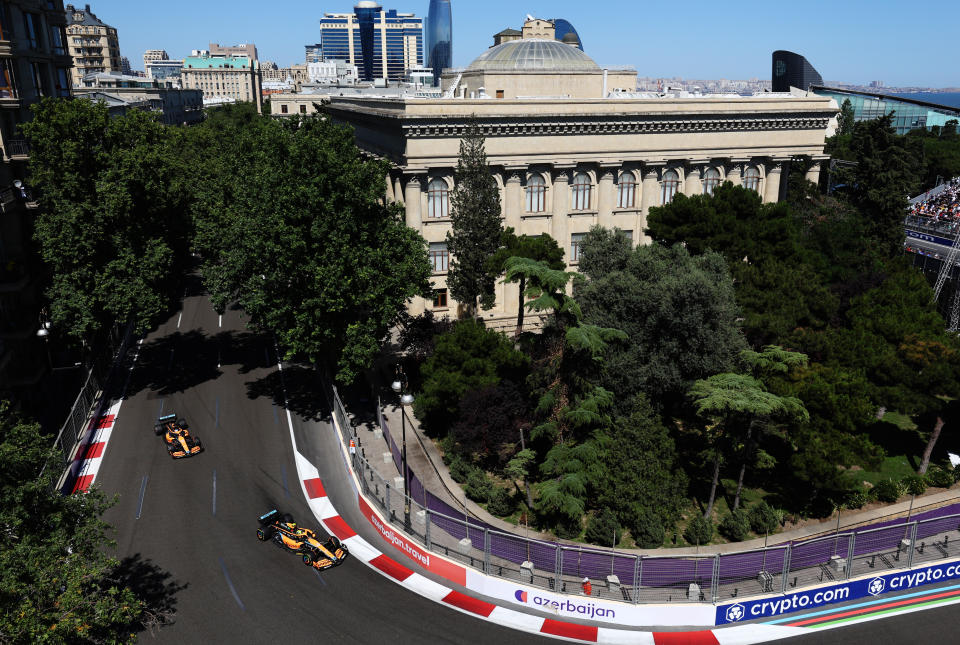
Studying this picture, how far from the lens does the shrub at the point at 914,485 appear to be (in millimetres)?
34531

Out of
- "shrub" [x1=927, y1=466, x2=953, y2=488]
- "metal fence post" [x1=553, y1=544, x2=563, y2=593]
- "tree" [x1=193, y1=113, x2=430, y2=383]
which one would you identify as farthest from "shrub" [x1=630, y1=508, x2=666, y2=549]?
"tree" [x1=193, y1=113, x2=430, y2=383]

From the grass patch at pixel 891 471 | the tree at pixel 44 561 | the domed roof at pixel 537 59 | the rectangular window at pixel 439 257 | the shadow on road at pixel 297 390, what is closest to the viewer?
the tree at pixel 44 561

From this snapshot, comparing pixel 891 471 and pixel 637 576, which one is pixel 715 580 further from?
pixel 891 471

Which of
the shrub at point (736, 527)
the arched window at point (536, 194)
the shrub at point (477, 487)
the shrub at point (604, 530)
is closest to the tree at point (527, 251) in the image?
the arched window at point (536, 194)

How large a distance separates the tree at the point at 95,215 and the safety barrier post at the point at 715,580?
35.3 m

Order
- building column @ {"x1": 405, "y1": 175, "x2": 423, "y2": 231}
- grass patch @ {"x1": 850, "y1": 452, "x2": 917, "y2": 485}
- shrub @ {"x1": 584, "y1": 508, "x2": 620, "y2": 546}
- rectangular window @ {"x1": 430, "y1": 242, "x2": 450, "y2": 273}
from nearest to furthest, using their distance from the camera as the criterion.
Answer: shrub @ {"x1": 584, "y1": 508, "x2": 620, "y2": 546}, grass patch @ {"x1": 850, "y1": 452, "x2": 917, "y2": 485}, building column @ {"x1": 405, "y1": 175, "x2": 423, "y2": 231}, rectangular window @ {"x1": 430, "y1": 242, "x2": 450, "y2": 273}

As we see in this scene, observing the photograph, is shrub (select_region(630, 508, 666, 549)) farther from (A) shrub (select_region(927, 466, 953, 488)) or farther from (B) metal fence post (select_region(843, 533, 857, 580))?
(A) shrub (select_region(927, 466, 953, 488))

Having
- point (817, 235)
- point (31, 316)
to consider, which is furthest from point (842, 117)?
point (31, 316)

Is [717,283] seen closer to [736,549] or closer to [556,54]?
[736,549]

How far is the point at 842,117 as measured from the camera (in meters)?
124

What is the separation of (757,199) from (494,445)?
30.2 meters

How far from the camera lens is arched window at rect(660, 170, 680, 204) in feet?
198

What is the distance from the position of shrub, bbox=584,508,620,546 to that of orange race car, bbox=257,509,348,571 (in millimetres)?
11320

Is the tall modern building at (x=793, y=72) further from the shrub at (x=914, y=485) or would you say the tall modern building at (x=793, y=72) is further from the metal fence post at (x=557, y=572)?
the metal fence post at (x=557, y=572)
